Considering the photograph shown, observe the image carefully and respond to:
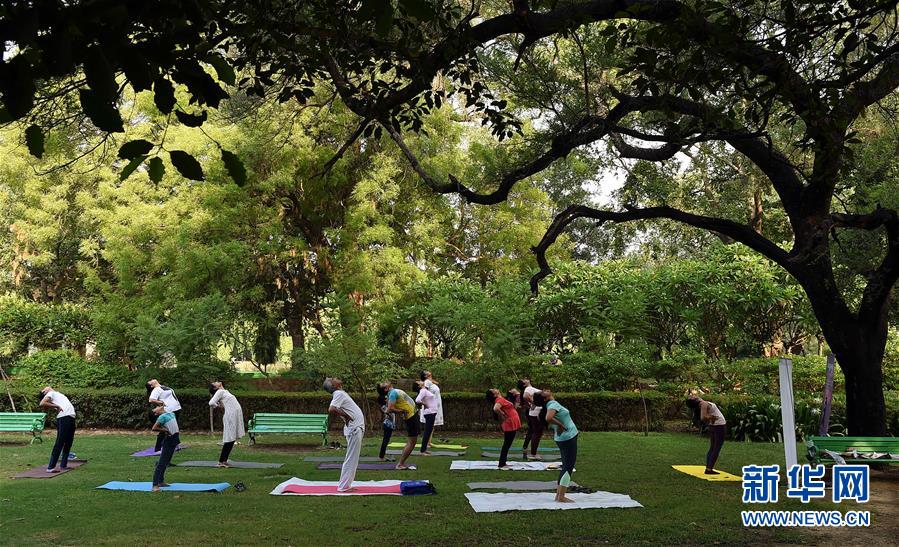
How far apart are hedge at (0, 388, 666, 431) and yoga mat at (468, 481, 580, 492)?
9699 millimetres

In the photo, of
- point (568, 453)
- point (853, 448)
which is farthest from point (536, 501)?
point (853, 448)

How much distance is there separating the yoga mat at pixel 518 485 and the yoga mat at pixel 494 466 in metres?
1.75

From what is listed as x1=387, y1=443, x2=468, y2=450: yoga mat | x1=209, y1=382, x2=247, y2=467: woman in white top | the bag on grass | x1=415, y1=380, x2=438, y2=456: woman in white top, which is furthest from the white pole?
x1=209, y1=382, x2=247, y2=467: woman in white top

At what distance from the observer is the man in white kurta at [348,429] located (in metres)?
11.8

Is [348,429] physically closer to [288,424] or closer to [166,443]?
[166,443]

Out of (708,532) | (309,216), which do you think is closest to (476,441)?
(708,532)

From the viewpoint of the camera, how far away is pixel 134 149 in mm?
3035

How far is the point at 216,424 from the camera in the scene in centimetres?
2258

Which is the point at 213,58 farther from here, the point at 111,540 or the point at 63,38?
the point at 111,540

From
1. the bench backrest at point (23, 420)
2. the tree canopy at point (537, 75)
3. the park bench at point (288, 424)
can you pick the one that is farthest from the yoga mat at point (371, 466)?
the bench backrest at point (23, 420)

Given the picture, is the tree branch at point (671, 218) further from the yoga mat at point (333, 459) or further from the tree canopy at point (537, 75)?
the yoga mat at point (333, 459)

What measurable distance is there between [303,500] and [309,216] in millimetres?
20353

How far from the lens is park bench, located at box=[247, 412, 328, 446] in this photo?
18.7 meters

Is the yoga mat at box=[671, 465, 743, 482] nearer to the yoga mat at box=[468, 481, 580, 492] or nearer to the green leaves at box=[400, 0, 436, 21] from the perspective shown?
the yoga mat at box=[468, 481, 580, 492]
